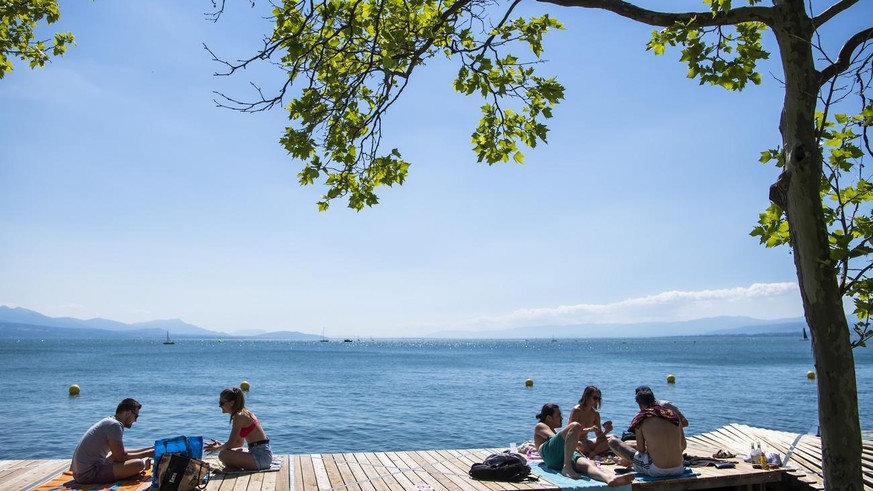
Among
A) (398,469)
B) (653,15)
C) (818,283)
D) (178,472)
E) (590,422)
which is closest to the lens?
(818,283)

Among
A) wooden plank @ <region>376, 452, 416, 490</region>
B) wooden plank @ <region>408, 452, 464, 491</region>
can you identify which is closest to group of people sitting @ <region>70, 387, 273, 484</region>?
wooden plank @ <region>376, 452, 416, 490</region>

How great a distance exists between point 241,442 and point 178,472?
5.31ft

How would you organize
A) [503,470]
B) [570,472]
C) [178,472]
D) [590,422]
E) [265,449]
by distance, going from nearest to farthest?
1. [178,472]
2. [503,470]
3. [570,472]
4. [265,449]
5. [590,422]

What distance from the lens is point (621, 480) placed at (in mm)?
8844

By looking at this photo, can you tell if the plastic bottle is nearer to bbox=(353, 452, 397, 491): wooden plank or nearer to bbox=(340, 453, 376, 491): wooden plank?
bbox=(353, 452, 397, 491): wooden plank

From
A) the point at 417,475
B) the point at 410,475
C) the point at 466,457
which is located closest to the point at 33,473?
the point at 410,475

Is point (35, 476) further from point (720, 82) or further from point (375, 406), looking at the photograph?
point (375, 406)

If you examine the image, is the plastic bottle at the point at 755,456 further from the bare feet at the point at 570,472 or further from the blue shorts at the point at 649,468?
the bare feet at the point at 570,472

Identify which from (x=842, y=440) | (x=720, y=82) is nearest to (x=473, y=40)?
(x=720, y=82)

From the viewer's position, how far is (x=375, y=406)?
3431 centimetres

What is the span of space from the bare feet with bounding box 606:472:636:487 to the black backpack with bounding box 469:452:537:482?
1067 mm

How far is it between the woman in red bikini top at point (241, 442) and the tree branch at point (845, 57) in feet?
28.1

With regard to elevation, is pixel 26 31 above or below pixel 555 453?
above

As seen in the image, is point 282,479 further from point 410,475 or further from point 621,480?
point 621,480
